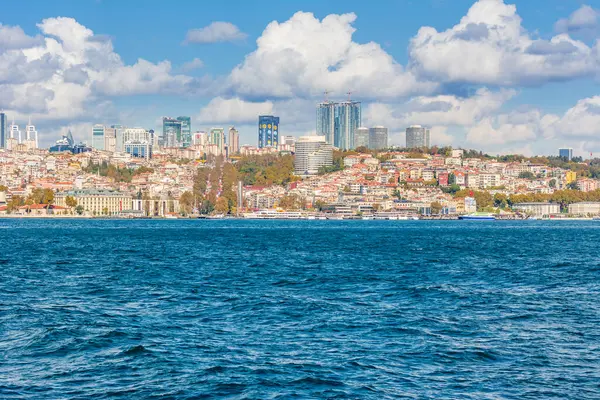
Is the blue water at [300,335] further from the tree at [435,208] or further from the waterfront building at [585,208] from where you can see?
the waterfront building at [585,208]

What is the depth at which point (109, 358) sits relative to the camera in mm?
13594

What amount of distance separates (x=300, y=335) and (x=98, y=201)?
14817 centimetres

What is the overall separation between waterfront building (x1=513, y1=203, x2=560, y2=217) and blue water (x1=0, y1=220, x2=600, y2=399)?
142 meters

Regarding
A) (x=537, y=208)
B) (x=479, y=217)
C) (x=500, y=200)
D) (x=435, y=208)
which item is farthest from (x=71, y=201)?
(x=537, y=208)

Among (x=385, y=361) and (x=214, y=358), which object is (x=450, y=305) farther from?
(x=214, y=358)

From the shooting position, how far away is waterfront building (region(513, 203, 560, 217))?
545ft

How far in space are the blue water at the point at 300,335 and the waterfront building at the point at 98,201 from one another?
432 ft

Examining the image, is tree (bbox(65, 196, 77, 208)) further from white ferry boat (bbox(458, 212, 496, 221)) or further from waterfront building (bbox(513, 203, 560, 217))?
waterfront building (bbox(513, 203, 560, 217))

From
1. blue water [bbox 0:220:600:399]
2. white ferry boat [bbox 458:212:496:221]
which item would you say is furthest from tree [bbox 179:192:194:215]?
blue water [bbox 0:220:600:399]

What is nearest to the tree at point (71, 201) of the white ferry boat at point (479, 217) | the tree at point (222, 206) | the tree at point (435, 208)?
the tree at point (222, 206)

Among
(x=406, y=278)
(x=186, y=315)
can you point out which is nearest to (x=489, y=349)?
(x=186, y=315)

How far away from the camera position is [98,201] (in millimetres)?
158625

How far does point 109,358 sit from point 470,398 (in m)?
5.88

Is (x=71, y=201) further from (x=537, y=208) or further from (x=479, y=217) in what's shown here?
(x=537, y=208)
